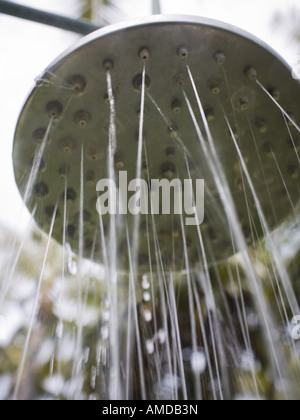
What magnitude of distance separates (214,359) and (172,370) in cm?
62

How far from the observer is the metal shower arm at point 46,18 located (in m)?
2.29

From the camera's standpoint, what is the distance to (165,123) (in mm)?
2203

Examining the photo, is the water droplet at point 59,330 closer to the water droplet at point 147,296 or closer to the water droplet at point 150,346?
the water droplet at point 150,346

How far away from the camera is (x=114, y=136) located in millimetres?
2230

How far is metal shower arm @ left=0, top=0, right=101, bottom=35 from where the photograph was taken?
229 cm

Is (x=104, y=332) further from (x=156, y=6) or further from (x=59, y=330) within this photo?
(x=156, y=6)

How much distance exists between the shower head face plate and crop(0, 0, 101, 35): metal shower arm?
0.57 m

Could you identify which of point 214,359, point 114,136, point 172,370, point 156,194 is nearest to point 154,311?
point 172,370

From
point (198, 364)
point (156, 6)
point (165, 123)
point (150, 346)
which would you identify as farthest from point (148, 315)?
point (156, 6)

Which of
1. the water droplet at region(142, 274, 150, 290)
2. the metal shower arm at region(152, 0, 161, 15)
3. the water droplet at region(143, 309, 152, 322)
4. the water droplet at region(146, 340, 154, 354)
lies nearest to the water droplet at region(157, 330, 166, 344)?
the water droplet at region(146, 340, 154, 354)

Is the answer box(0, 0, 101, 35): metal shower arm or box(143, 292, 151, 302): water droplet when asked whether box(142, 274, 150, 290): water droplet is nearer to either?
box(143, 292, 151, 302): water droplet

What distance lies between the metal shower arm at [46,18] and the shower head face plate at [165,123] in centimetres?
57
